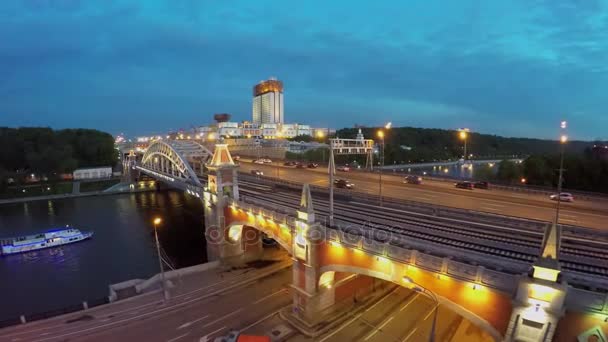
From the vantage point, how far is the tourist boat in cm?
4394

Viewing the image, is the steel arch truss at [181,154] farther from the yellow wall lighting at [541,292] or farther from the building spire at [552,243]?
the building spire at [552,243]

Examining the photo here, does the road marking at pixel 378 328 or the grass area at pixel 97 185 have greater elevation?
the grass area at pixel 97 185

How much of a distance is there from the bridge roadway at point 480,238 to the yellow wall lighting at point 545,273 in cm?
262

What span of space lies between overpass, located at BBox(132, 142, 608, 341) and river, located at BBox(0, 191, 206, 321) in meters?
17.9

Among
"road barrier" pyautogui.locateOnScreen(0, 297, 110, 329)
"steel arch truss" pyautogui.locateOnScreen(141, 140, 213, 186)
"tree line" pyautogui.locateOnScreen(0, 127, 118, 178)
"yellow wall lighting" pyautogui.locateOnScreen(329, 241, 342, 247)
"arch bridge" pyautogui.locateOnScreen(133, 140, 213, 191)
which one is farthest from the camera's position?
"tree line" pyautogui.locateOnScreen(0, 127, 118, 178)

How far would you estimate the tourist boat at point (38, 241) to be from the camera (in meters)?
43.9

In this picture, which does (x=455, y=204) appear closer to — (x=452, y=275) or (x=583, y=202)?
(x=583, y=202)

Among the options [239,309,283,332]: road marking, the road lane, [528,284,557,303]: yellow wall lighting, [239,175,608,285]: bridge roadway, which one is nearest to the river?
the road lane

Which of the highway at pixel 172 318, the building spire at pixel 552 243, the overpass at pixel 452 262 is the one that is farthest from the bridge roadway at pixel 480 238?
the highway at pixel 172 318

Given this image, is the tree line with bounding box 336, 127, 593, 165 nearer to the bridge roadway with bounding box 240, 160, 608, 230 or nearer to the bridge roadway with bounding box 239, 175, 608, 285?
the bridge roadway with bounding box 240, 160, 608, 230

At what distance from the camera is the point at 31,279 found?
1446 inches

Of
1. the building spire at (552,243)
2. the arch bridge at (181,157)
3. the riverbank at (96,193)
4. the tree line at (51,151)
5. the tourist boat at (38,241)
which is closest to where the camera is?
the building spire at (552,243)

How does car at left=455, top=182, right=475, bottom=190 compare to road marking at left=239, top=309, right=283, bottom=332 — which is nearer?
road marking at left=239, top=309, right=283, bottom=332

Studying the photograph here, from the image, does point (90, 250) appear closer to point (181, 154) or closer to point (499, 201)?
point (181, 154)
